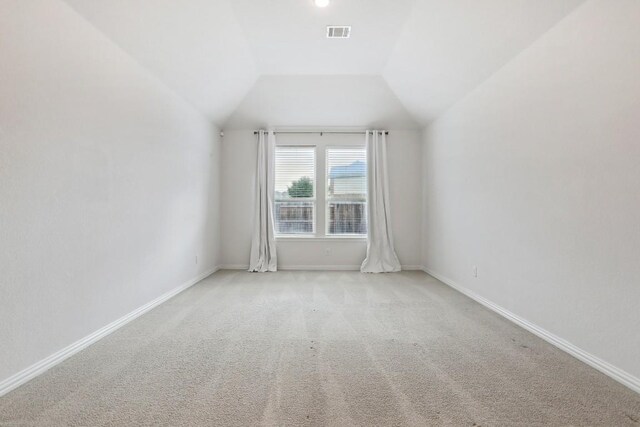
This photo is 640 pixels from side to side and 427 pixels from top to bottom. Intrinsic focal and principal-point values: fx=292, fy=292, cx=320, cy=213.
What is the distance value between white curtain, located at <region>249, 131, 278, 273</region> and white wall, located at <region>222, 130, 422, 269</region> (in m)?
0.14

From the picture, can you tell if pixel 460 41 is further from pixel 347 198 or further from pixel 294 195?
pixel 294 195

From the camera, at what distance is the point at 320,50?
352cm

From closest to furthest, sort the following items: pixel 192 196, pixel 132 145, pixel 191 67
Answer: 1. pixel 132 145
2. pixel 191 67
3. pixel 192 196

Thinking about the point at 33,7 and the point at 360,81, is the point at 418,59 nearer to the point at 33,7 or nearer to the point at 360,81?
the point at 360,81

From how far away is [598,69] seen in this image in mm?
1841

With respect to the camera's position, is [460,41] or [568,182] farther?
[460,41]

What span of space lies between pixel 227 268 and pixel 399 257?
2926 mm

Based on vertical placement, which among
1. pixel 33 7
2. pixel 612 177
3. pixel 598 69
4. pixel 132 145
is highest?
pixel 33 7

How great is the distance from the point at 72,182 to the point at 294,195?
3.34m

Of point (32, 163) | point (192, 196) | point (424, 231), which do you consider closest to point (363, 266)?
point (424, 231)

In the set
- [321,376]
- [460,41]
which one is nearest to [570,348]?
[321,376]

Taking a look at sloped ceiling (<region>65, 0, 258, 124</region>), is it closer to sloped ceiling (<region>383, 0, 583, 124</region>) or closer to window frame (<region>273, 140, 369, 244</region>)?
window frame (<region>273, 140, 369, 244</region>)

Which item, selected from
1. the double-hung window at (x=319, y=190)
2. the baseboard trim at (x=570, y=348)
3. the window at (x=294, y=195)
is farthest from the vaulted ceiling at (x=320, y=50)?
the baseboard trim at (x=570, y=348)

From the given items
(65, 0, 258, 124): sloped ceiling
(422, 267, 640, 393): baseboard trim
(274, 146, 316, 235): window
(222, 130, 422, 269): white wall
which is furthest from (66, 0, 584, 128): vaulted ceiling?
(422, 267, 640, 393): baseboard trim
